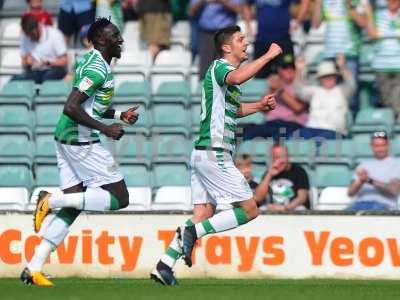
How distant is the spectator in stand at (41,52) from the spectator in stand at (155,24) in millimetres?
1042

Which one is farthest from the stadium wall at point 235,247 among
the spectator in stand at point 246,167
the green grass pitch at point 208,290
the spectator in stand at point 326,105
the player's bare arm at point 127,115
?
the spectator in stand at point 326,105

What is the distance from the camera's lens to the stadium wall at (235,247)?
41.6 feet

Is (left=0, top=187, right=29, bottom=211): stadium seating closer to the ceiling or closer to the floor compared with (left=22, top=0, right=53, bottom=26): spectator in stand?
closer to the floor

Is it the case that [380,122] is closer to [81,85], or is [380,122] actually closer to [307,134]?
[307,134]

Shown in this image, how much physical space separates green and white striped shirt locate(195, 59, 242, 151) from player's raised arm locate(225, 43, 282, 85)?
0.80ft

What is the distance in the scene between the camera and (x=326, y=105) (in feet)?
49.9

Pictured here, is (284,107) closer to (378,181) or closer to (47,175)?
(378,181)

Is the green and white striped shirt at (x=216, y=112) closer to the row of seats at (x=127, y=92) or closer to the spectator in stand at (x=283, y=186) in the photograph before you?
the spectator in stand at (x=283, y=186)

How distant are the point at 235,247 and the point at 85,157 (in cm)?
233

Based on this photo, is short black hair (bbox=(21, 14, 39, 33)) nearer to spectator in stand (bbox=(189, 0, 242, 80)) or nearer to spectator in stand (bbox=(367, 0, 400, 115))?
spectator in stand (bbox=(189, 0, 242, 80))

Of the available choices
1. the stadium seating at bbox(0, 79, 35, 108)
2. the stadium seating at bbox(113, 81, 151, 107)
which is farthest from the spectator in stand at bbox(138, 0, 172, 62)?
the stadium seating at bbox(0, 79, 35, 108)

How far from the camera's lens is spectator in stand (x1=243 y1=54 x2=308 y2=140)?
1523 cm

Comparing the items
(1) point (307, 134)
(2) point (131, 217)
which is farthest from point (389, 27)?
(2) point (131, 217)

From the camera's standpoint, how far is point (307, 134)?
1505 centimetres
